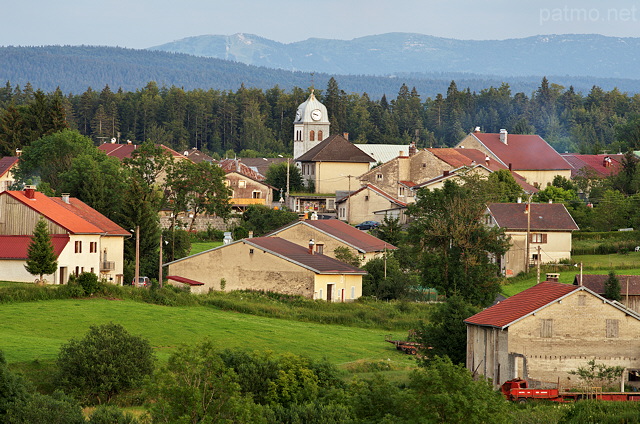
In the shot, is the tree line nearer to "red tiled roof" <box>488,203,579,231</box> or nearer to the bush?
"red tiled roof" <box>488,203,579,231</box>

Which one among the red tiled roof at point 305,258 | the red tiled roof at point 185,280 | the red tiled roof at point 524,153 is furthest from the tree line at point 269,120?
the red tiled roof at point 185,280

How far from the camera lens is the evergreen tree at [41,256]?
53469mm

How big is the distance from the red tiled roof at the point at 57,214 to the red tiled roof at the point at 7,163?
1442 inches

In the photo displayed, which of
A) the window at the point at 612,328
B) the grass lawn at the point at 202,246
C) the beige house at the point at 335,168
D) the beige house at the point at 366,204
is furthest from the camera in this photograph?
the beige house at the point at 335,168

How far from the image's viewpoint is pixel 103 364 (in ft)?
119

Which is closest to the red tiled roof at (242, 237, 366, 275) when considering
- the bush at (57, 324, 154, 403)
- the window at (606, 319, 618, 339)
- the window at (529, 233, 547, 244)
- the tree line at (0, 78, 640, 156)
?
the window at (529, 233, 547, 244)

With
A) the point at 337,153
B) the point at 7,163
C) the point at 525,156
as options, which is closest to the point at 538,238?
the point at 337,153

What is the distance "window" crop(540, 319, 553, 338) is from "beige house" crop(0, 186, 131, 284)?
2343cm

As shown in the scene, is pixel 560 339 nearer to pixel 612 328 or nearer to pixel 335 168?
pixel 612 328

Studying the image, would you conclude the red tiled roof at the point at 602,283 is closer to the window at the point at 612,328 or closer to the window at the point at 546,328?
the window at the point at 612,328

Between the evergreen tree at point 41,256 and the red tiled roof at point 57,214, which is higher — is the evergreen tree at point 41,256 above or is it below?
below

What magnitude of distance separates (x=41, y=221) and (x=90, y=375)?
2024 cm

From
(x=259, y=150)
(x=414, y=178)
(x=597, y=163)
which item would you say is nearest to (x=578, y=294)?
(x=414, y=178)

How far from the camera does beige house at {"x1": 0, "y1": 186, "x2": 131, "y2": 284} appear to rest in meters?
55.3
